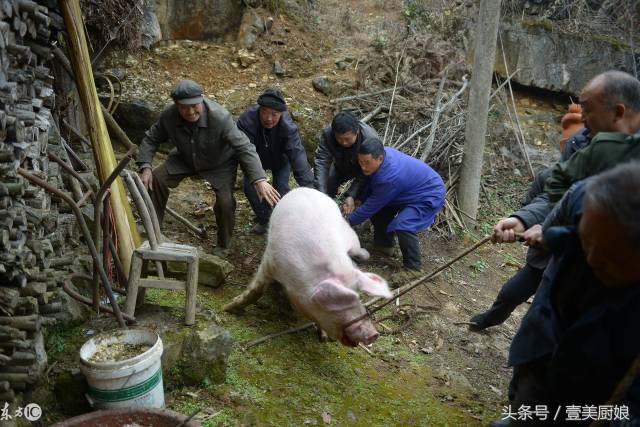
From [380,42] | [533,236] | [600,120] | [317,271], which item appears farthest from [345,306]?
[380,42]

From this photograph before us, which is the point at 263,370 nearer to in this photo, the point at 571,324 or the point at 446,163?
the point at 571,324

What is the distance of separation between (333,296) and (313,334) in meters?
1.10

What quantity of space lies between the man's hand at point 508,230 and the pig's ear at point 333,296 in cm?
109

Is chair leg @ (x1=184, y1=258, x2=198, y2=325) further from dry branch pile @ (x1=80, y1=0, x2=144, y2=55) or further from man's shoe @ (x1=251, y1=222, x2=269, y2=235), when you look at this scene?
dry branch pile @ (x1=80, y1=0, x2=144, y2=55)

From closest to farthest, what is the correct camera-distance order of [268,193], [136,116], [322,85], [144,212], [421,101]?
[144,212] < [268,193] < [136,116] < [421,101] < [322,85]

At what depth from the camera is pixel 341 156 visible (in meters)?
6.41

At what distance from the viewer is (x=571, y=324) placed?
2.40 m

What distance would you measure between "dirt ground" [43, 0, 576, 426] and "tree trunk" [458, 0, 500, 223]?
23.5 inches

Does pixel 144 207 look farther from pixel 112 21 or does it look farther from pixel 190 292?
pixel 112 21

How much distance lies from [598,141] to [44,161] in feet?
12.0

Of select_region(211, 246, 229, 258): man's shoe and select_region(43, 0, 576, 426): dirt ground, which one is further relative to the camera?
select_region(211, 246, 229, 258): man's shoe

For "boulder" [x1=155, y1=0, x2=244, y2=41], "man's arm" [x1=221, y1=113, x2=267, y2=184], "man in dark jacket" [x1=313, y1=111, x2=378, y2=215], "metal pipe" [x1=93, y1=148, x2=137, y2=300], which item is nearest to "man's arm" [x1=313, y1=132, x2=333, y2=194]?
"man in dark jacket" [x1=313, y1=111, x2=378, y2=215]

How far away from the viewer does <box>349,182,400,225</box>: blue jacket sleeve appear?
614 cm

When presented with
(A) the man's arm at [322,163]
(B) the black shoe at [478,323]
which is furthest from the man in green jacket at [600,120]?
(A) the man's arm at [322,163]
